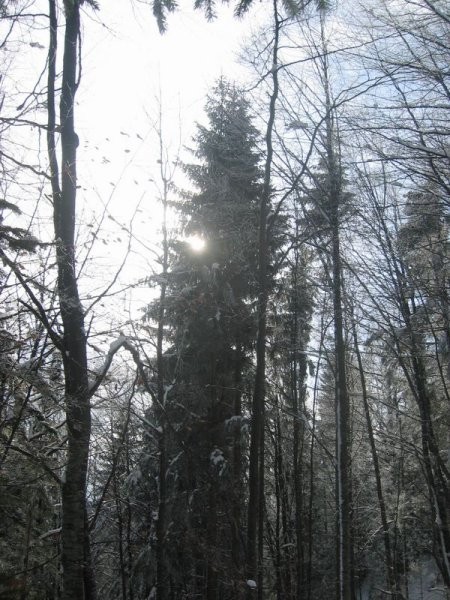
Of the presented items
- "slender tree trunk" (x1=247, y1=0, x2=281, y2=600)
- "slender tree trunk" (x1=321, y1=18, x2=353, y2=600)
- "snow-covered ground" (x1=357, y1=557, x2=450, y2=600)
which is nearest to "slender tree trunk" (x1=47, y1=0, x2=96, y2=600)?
"slender tree trunk" (x1=247, y1=0, x2=281, y2=600)

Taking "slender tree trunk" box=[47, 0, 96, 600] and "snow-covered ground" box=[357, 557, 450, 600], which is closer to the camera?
"slender tree trunk" box=[47, 0, 96, 600]

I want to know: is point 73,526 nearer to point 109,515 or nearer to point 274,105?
point 274,105

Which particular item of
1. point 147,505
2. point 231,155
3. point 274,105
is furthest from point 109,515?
point 274,105

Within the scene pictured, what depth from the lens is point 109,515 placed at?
52.0 ft

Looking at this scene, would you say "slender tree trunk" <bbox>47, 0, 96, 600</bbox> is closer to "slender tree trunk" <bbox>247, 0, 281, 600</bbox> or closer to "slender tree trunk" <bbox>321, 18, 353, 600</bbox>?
"slender tree trunk" <bbox>247, 0, 281, 600</bbox>

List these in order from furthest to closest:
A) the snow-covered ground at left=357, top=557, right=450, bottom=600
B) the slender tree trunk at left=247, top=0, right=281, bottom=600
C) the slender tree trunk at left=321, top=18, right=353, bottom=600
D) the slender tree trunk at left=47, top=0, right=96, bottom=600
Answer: the snow-covered ground at left=357, top=557, right=450, bottom=600 → the slender tree trunk at left=321, top=18, right=353, bottom=600 → the slender tree trunk at left=247, top=0, right=281, bottom=600 → the slender tree trunk at left=47, top=0, right=96, bottom=600

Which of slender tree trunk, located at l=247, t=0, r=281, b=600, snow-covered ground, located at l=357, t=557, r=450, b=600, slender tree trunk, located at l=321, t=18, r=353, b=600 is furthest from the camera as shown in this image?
snow-covered ground, located at l=357, t=557, r=450, b=600

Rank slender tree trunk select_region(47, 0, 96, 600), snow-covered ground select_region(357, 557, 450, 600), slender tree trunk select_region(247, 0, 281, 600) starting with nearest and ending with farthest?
slender tree trunk select_region(47, 0, 96, 600) → slender tree trunk select_region(247, 0, 281, 600) → snow-covered ground select_region(357, 557, 450, 600)

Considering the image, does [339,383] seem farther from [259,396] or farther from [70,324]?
[70,324]

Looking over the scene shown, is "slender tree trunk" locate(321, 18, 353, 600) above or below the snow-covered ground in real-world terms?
above

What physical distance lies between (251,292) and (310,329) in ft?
9.02

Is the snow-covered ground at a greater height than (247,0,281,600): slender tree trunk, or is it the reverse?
(247,0,281,600): slender tree trunk

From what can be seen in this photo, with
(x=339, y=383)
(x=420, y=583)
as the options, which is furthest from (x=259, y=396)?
(x=420, y=583)

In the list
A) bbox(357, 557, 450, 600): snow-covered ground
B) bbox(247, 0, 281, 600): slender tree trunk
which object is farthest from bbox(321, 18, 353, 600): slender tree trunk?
bbox(357, 557, 450, 600): snow-covered ground
